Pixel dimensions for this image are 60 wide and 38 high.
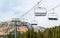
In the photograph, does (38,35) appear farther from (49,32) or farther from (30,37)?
(49,32)

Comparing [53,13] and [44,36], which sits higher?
[53,13]

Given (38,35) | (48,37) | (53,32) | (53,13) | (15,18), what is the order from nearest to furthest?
(53,13) < (15,18) < (53,32) < (48,37) < (38,35)

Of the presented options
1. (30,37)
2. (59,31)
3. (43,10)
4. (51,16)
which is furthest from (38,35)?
(43,10)

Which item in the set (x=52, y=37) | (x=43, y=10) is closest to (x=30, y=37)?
(x=52, y=37)

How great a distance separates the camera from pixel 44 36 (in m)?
20.8

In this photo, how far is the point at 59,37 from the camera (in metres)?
17.9

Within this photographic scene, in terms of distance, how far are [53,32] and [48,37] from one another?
4.56 feet

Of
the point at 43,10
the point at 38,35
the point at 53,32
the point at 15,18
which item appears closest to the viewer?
the point at 43,10

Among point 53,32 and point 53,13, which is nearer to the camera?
point 53,13

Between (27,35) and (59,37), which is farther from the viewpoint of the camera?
(27,35)

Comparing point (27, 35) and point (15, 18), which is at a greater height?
point (15, 18)

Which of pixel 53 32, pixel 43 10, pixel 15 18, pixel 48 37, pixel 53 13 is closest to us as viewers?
pixel 43 10

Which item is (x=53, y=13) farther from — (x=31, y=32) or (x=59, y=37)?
(x=31, y=32)

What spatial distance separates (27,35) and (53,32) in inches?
209
